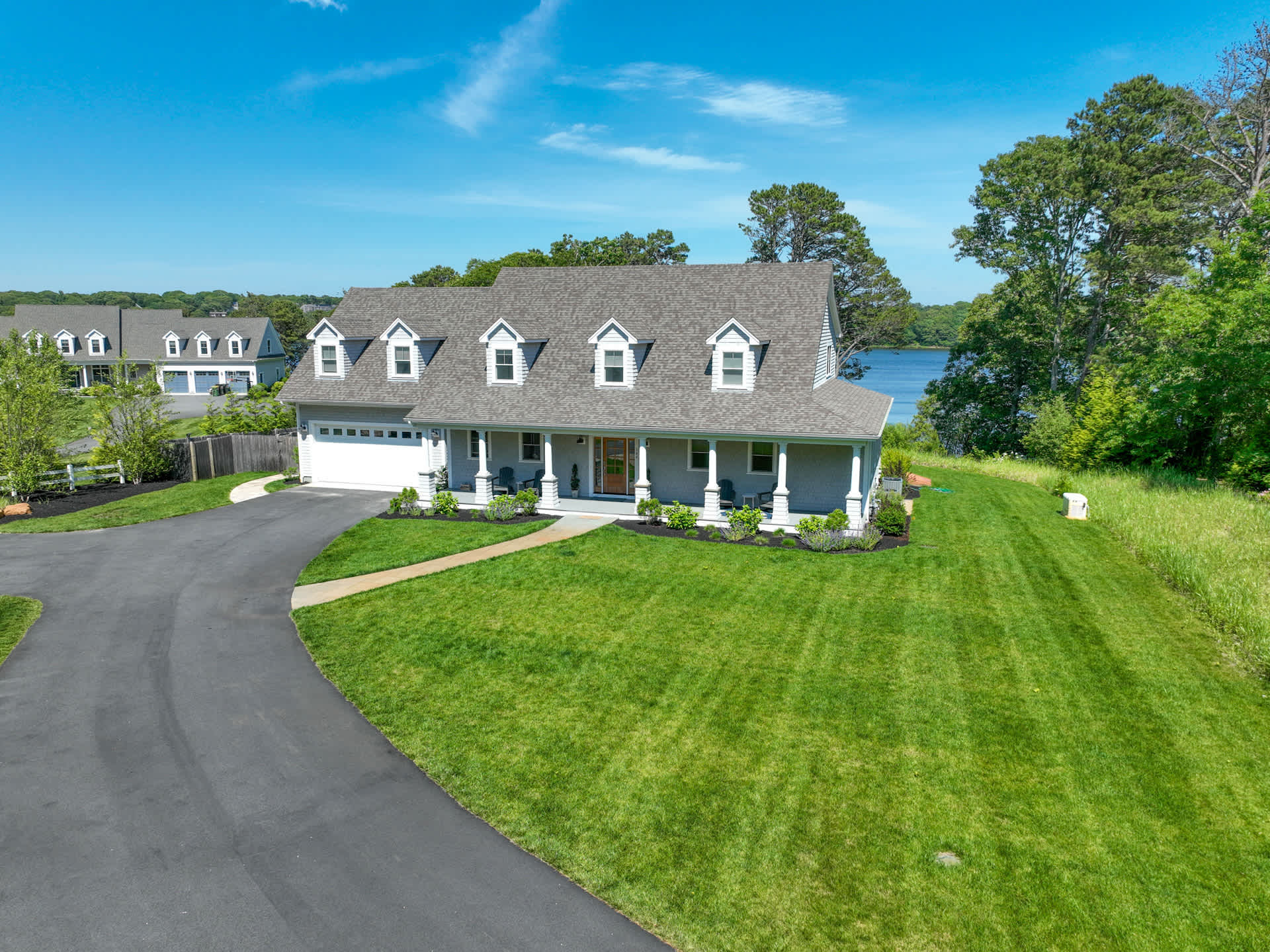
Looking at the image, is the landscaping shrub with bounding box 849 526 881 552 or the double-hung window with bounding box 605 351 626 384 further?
the double-hung window with bounding box 605 351 626 384

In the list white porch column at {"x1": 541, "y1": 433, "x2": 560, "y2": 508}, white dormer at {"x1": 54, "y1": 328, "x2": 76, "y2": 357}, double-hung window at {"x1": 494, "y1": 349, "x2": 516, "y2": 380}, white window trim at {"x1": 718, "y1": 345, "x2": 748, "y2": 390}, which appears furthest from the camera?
white dormer at {"x1": 54, "y1": 328, "x2": 76, "y2": 357}

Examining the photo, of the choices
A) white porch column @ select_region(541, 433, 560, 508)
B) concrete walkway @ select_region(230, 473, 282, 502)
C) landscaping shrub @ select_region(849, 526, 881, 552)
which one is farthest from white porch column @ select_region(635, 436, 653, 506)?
concrete walkway @ select_region(230, 473, 282, 502)

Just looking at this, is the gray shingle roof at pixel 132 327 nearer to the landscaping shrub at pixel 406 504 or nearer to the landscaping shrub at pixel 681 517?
the landscaping shrub at pixel 406 504

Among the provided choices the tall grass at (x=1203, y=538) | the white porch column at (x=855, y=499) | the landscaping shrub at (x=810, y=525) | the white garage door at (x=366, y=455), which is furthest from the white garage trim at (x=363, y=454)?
the tall grass at (x=1203, y=538)

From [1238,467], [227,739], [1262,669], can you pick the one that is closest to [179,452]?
[227,739]

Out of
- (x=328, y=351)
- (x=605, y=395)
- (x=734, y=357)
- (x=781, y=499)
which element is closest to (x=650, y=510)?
(x=781, y=499)

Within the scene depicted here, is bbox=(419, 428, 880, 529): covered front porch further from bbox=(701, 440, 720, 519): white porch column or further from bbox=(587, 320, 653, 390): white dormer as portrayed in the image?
bbox=(587, 320, 653, 390): white dormer
